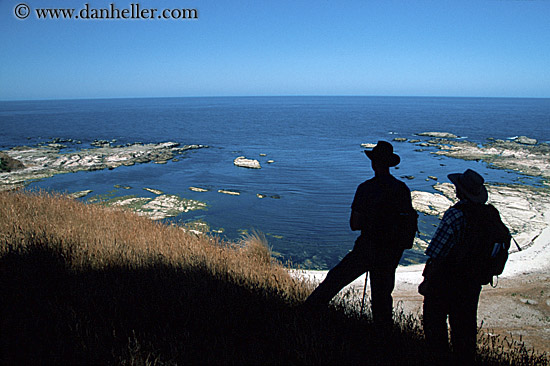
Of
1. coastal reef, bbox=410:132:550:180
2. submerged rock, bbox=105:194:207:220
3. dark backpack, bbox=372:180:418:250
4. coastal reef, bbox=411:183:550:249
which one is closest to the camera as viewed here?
dark backpack, bbox=372:180:418:250

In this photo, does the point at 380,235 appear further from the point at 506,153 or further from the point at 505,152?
the point at 505,152

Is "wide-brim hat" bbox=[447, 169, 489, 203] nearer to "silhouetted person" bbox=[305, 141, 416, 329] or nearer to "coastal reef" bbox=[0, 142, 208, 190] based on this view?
"silhouetted person" bbox=[305, 141, 416, 329]

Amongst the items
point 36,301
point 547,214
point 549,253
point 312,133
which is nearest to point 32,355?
point 36,301

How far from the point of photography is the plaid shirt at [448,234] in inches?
124

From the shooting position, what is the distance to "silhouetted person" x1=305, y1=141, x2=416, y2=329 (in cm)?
354

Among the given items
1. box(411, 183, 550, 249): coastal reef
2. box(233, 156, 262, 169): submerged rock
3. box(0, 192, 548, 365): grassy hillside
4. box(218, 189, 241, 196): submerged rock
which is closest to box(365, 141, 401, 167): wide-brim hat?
box(0, 192, 548, 365): grassy hillside

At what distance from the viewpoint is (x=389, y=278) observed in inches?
141

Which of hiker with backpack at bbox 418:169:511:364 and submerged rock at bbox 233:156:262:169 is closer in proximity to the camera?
hiker with backpack at bbox 418:169:511:364

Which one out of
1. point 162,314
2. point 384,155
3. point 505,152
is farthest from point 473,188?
point 505,152

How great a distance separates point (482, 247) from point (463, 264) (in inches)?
8.7

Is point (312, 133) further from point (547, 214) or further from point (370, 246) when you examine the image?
point (370, 246)

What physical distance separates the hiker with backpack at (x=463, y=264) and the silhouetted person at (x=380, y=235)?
37 cm

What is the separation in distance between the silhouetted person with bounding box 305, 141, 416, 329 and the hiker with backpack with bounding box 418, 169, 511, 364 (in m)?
0.37

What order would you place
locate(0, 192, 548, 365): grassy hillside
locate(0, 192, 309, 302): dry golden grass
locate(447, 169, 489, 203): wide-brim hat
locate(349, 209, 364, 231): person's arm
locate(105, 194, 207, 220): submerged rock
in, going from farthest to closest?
locate(105, 194, 207, 220): submerged rock < locate(0, 192, 309, 302): dry golden grass < locate(349, 209, 364, 231): person's arm < locate(447, 169, 489, 203): wide-brim hat < locate(0, 192, 548, 365): grassy hillside
